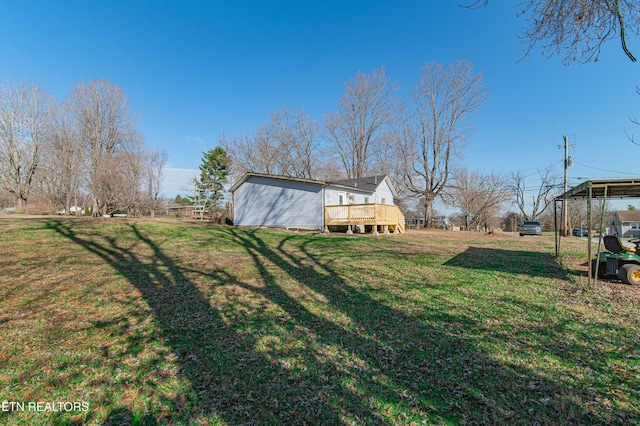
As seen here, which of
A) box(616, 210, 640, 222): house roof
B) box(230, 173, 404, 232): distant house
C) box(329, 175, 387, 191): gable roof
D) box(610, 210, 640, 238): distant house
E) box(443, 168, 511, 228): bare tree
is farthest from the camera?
box(616, 210, 640, 222): house roof

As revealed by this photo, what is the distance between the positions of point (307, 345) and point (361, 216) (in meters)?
14.0

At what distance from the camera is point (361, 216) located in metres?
17.3

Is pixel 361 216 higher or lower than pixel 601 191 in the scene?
lower

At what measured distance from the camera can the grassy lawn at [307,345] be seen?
2521 millimetres

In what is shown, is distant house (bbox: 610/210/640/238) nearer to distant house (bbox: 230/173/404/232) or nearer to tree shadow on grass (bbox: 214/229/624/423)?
distant house (bbox: 230/173/404/232)

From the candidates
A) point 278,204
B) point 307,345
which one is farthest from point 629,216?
point 307,345

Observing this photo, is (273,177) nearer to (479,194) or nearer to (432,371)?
(432,371)

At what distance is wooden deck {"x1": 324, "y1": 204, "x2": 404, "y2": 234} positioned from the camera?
667 inches

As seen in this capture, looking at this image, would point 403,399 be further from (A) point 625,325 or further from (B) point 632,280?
(B) point 632,280

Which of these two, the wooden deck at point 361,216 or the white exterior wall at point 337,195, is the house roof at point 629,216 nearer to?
the white exterior wall at point 337,195

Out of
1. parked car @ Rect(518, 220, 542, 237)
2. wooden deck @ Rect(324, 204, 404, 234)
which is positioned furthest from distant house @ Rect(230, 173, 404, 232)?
parked car @ Rect(518, 220, 542, 237)

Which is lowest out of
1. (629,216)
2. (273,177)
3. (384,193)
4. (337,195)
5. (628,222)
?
(628,222)

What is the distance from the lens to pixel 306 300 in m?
5.32

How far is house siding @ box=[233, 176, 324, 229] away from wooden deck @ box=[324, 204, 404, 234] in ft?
2.13
